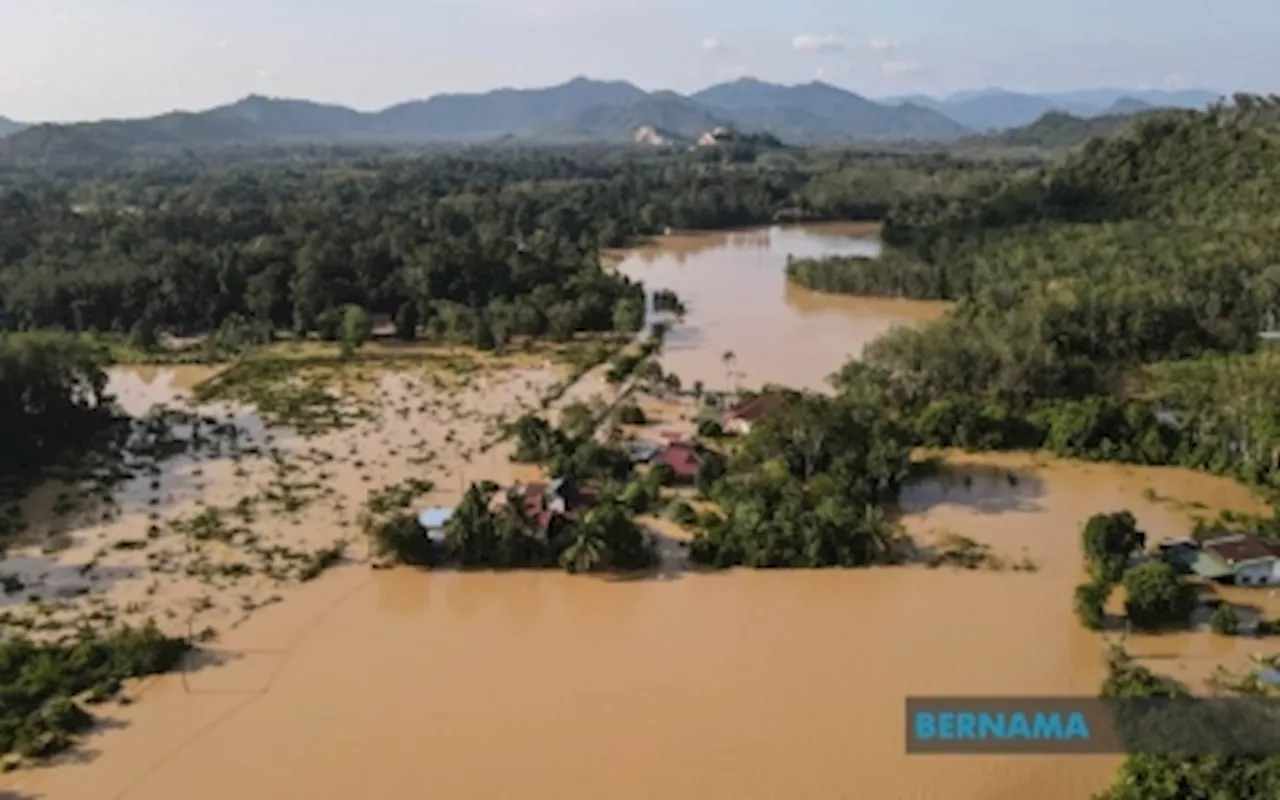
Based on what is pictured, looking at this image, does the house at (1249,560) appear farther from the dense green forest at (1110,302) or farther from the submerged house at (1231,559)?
the dense green forest at (1110,302)

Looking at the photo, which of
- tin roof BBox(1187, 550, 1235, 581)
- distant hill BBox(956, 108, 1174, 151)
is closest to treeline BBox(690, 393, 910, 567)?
tin roof BBox(1187, 550, 1235, 581)

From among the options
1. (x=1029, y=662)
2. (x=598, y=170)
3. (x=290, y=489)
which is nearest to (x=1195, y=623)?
(x=1029, y=662)

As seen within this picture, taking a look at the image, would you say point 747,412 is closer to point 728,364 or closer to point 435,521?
point 728,364

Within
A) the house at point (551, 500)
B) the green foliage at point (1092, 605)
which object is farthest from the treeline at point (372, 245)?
the green foliage at point (1092, 605)

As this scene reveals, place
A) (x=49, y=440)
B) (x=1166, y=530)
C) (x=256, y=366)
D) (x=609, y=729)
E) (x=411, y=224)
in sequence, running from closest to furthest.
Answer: (x=609, y=729)
(x=1166, y=530)
(x=49, y=440)
(x=256, y=366)
(x=411, y=224)

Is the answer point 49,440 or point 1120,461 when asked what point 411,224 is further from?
point 1120,461

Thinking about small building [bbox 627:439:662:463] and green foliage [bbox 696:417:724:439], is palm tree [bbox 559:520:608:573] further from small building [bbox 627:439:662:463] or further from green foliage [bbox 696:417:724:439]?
green foliage [bbox 696:417:724:439]
